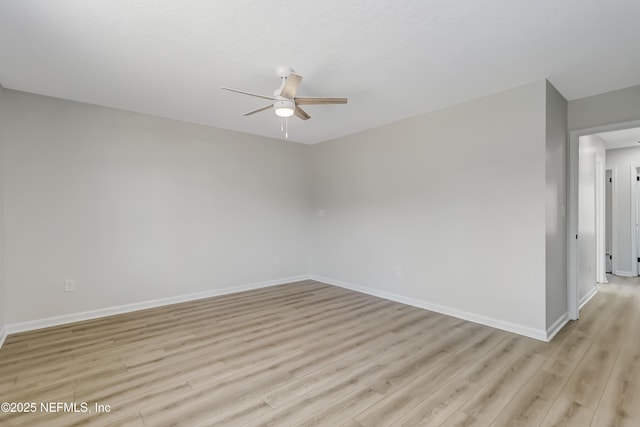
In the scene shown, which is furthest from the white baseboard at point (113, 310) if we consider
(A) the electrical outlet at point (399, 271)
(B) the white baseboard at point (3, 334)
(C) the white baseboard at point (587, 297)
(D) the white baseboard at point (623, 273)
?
(D) the white baseboard at point (623, 273)

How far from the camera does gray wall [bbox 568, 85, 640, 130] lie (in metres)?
3.01

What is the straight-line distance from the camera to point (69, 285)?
343 cm

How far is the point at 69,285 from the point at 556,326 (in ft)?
17.6

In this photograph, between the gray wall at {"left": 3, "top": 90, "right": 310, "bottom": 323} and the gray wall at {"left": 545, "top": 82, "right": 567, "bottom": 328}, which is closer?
the gray wall at {"left": 545, "top": 82, "right": 567, "bottom": 328}

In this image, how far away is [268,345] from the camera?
2.87 meters

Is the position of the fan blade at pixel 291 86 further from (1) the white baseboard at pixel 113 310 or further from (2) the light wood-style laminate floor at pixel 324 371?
(1) the white baseboard at pixel 113 310

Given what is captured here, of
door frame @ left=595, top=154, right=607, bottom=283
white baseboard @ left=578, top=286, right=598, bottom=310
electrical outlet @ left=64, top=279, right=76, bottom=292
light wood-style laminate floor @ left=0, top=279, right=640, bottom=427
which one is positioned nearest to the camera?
light wood-style laminate floor @ left=0, top=279, right=640, bottom=427

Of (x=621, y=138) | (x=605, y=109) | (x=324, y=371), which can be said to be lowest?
(x=324, y=371)

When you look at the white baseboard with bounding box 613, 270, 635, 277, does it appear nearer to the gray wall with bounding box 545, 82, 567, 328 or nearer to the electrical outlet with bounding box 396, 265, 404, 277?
the gray wall with bounding box 545, 82, 567, 328

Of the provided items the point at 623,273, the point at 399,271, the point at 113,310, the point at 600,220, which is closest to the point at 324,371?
the point at 399,271

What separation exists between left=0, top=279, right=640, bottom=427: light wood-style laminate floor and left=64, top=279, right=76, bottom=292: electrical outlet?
417 mm

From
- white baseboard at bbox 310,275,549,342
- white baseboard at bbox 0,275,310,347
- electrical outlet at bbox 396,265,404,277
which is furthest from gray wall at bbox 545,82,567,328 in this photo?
white baseboard at bbox 0,275,310,347

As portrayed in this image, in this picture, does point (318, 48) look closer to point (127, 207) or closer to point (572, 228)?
point (127, 207)

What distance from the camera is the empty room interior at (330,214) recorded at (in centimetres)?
199
